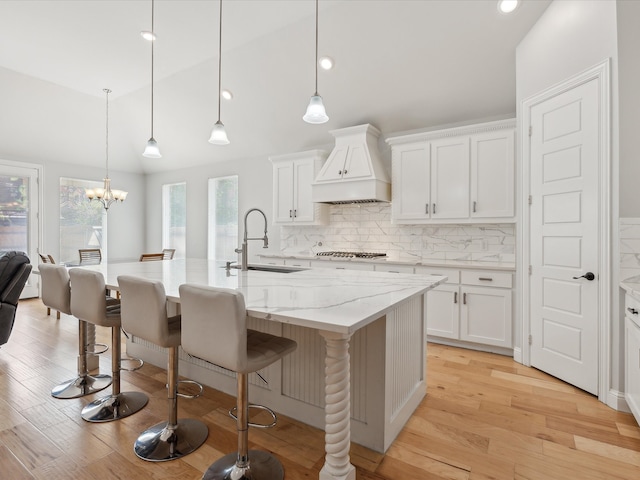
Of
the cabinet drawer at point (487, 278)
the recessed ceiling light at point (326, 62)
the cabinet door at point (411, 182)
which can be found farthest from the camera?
the cabinet door at point (411, 182)

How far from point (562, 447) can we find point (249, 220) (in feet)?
16.4

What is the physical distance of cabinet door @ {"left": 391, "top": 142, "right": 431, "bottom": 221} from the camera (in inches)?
157

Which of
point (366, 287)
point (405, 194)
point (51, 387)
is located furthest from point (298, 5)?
point (51, 387)

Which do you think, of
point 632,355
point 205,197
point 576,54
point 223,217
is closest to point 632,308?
point 632,355

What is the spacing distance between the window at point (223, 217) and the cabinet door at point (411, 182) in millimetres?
3236

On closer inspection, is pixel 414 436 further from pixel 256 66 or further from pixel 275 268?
pixel 256 66

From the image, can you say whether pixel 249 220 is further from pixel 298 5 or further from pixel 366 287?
pixel 366 287

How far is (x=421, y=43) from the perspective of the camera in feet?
11.3

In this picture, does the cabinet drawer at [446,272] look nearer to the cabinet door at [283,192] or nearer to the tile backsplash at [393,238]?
the tile backsplash at [393,238]

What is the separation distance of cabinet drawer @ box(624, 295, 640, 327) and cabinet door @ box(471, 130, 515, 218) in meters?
1.45

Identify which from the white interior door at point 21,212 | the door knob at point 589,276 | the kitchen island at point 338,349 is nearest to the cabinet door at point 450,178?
the door knob at point 589,276

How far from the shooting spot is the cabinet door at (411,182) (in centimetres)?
398

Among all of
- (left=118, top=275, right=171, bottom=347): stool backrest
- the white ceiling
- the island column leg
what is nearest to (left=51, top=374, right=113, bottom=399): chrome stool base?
(left=118, top=275, right=171, bottom=347): stool backrest

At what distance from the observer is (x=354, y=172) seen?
14.0 feet
